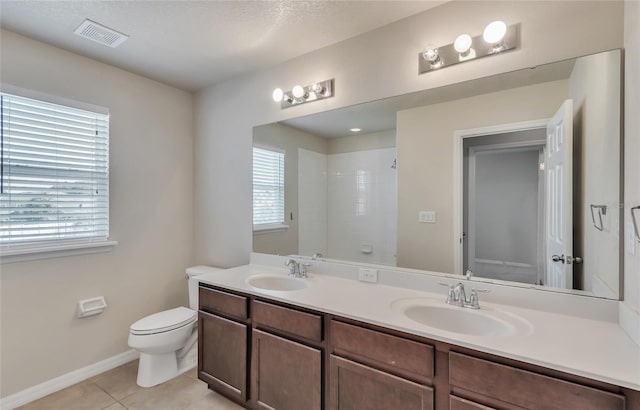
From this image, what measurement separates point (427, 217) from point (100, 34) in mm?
2456

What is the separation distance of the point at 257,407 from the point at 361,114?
1968 millimetres

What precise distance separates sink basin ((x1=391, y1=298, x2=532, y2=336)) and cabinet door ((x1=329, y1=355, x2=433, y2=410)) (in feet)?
0.97

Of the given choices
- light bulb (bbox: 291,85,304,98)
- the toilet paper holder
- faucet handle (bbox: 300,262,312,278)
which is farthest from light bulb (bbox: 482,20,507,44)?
the toilet paper holder

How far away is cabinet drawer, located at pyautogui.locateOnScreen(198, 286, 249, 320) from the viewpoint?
187 cm

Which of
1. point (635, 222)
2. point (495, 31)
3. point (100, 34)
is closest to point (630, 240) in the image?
point (635, 222)

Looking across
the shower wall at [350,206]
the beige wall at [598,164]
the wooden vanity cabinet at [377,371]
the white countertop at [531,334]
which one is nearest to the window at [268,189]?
the shower wall at [350,206]

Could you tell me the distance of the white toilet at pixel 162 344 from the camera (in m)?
2.17

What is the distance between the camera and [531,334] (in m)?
1.20

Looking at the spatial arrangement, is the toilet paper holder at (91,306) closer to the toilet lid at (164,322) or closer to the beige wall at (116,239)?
the beige wall at (116,239)

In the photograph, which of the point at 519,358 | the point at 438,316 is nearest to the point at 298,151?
the point at 438,316

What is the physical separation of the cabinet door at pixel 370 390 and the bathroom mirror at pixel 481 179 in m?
0.71

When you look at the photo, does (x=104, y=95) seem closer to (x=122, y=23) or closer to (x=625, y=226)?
(x=122, y=23)

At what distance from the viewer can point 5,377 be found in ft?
6.49

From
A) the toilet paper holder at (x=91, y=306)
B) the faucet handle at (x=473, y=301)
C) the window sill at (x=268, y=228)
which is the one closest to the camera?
the faucet handle at (x=473, y=301)
